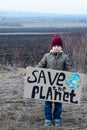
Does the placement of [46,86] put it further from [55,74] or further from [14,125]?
[14,125]

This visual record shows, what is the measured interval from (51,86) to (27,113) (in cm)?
138

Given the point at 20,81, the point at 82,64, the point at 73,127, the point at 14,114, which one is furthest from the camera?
the point at 82,64

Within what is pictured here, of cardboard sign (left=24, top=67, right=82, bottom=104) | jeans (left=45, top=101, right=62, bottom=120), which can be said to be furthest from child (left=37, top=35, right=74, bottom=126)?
cardboard sign (left=24, top=67, right=82, bottom=104)

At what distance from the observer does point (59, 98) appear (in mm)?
7230

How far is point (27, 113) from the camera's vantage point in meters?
8.39

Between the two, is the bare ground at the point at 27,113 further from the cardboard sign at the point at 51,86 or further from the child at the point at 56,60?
the cardboard sign at the point at 51,86

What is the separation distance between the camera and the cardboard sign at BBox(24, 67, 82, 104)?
7.22 metres

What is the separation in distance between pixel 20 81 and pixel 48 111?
4.57 m

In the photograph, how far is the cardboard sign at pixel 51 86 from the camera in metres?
7.22

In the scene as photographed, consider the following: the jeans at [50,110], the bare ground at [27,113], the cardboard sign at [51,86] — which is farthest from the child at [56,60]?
the bare ground at [27,113]

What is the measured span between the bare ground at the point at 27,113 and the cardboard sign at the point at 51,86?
2.08ft

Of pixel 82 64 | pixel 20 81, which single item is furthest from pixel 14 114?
pixel 82 64

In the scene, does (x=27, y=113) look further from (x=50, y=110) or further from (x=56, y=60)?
(x=56, y=60)

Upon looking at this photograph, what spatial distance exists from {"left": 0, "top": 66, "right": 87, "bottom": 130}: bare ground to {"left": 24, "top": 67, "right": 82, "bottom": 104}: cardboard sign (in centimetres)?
63
